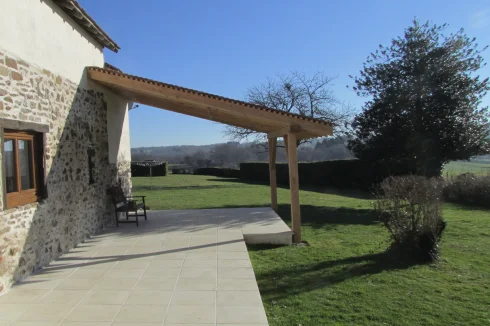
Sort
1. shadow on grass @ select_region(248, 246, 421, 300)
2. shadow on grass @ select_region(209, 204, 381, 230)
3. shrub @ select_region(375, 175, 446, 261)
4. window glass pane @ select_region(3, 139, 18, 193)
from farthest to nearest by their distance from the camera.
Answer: shadow on grass @ select_region(209, 204, 381, 230), shrub @ select_region(375, 175, 446, 261), shadow on grass @ select_region(248, 246, 421, 300), window glass pane @ select_region(3, 139, 18, 193)

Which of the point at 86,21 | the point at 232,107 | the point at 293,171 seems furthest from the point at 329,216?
the point at 86,21

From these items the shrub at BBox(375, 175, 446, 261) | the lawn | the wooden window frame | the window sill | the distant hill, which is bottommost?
the lawn

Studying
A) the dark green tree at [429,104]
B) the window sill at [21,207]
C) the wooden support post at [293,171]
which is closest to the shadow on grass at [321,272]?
the wooden support post at [293,171]

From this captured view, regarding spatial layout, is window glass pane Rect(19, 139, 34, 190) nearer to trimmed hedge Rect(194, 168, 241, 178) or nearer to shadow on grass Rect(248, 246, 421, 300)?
shadow on grass Rect(248, 246, 421, 300)

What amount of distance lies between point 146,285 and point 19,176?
90.3 inches

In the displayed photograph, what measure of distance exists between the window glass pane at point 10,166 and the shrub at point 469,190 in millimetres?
15629

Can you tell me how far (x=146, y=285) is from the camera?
4496mm

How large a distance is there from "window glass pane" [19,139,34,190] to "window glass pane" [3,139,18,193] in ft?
0.55

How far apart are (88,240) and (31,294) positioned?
8.91 feet

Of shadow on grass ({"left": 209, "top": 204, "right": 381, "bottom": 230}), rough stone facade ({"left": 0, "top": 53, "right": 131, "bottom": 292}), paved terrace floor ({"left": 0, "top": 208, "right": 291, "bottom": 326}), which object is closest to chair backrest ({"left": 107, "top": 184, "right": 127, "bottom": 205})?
rough stone facade ({"left": 0, "top": 53, "right": 131, "bottom": 292})

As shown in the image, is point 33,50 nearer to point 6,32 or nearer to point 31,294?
point 6,32

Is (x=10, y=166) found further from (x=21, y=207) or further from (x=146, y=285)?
(x=146, y=285)

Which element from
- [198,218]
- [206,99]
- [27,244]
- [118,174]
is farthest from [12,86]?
[198,218]

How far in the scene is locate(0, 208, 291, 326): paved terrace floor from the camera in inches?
142
